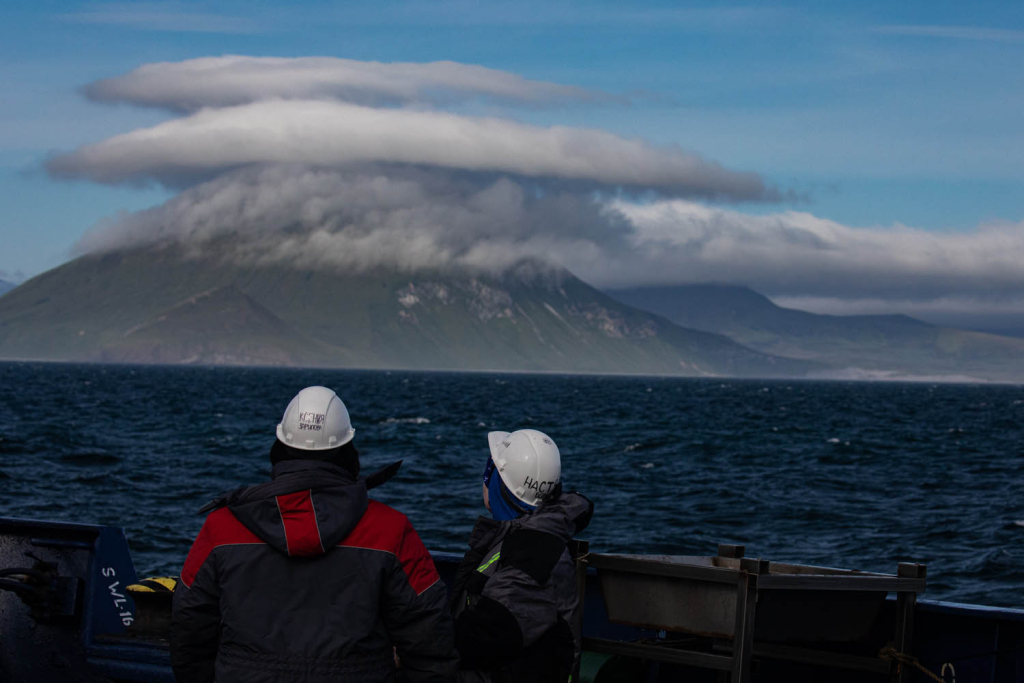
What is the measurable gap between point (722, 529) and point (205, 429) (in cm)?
3498

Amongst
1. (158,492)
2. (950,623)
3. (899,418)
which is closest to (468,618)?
(950,623)

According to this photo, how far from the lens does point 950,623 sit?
7062mm

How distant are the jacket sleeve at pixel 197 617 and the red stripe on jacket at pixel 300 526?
0.34 m

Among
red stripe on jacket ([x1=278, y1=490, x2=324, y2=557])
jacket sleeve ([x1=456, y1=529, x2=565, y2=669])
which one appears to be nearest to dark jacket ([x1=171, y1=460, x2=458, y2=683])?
red stripe on jacket ([x1=278, y1=490, x2=324, y2=557])

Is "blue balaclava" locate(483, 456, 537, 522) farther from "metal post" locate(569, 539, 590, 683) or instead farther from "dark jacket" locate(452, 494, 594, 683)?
"metal post" locate(569, 539, 590, 683)

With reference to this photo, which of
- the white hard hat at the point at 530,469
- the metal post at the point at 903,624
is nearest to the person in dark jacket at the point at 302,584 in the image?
the white hard hat at the point at 530,469

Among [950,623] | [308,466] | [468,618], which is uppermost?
[308,466]

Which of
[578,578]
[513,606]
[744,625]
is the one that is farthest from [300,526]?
[744,625]

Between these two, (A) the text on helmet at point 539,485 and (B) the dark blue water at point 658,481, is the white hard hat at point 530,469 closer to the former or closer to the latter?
(A) the text on helmet at point 539,485

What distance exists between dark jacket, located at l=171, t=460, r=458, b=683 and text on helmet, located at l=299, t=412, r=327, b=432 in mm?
219

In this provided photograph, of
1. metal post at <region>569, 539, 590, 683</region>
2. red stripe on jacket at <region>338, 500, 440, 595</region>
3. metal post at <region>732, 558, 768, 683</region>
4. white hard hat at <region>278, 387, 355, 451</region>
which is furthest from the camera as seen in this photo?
metal post at <region>569, 539, 590, 683</region>

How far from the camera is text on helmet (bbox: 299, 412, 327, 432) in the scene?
457 cm

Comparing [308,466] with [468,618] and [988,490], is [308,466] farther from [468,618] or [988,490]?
[988,490]

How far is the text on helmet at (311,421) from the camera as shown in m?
4.57
